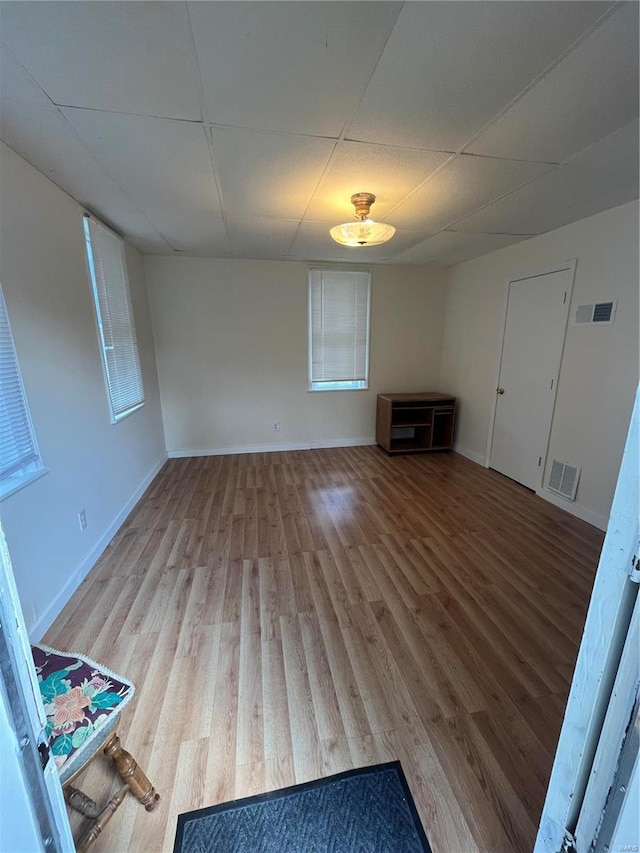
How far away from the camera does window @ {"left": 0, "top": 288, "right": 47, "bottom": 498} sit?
1.58m

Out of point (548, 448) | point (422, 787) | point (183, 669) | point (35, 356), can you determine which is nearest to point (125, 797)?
point (183, 669)

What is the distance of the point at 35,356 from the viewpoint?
182 cm

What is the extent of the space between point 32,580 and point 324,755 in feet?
5.30

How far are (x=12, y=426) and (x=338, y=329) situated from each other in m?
3.64

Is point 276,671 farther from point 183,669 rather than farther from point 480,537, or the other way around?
point 480,537

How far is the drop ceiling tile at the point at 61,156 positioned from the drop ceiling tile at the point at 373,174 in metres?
1.36

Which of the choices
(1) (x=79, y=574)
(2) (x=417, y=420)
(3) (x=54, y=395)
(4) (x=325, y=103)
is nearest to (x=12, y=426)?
(3) (x=54, y=395)

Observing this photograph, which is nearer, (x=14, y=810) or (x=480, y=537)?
(x=14, y=810)

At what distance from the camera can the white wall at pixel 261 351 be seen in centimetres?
410

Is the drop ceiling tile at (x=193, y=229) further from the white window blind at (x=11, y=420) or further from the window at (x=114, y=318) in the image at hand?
the white window blind at (x=11, y=420)

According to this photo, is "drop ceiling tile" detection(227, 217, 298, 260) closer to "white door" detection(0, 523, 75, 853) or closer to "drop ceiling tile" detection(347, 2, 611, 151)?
"drop ceiling tile" detection(347, 2, 611, 151)

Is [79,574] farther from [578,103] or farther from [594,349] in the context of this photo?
[594,349]

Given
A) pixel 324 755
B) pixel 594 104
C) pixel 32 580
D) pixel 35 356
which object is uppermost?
pixel 594 104

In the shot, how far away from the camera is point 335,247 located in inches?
143
